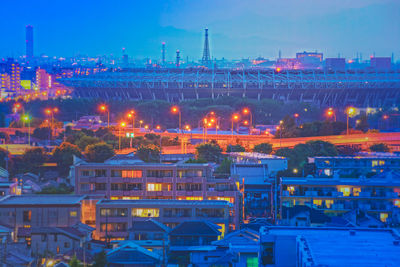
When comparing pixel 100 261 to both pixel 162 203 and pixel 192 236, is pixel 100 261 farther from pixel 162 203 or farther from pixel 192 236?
pixel 162 203

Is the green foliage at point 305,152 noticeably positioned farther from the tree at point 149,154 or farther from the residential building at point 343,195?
the residential building at point 343,195

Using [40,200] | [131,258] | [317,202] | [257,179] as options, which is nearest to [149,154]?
[257,179]

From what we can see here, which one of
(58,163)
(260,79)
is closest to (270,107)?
(260,79)

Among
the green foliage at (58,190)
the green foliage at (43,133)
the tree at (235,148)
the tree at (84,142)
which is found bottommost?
the green foliage at (58,190)

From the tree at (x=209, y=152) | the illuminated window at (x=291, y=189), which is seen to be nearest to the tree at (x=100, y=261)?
the illuminated window at (x=291, y=189)

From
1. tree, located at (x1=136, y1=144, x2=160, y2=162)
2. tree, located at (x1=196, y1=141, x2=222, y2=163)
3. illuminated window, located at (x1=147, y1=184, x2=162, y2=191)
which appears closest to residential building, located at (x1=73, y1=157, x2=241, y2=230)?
illuminated window, located at (x1=147, y1=184, x2=162, y2=191)

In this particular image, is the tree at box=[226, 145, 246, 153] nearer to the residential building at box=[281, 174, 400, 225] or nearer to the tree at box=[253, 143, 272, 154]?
the tree at box=[253, 143, 272, 154]
